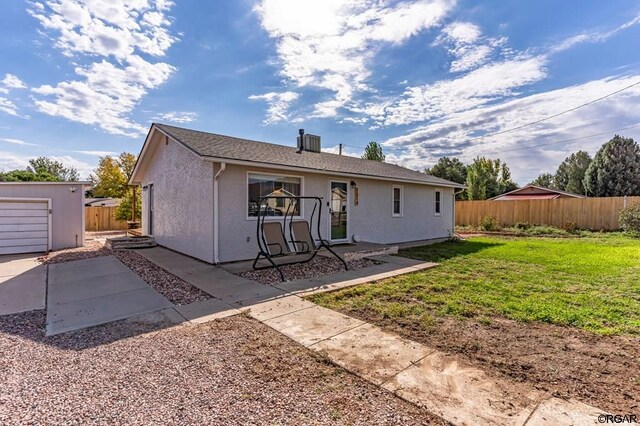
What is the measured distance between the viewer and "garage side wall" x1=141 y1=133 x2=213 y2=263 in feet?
27.3

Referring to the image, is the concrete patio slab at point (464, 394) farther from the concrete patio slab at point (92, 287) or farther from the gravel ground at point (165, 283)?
the concrete patio slab at point (92, 287)

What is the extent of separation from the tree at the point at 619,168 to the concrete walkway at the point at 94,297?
33.3 m

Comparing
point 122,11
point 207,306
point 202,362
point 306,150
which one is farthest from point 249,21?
point 202,362

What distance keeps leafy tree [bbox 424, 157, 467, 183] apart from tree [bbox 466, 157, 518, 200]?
3201mm

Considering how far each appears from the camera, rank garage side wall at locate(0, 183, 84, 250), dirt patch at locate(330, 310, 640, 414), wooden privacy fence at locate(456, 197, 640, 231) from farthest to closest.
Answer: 1. wooden privacy fence at locate(456, 197, 640, 231)
2. garage side wall at locate(0, 183, 84, 250)
3. dirt patch at locate(330, 310, 640, 414)

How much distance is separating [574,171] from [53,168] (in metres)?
72.4

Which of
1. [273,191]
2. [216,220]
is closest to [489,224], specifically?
[273,191]

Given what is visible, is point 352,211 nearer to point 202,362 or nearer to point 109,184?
point 202,362

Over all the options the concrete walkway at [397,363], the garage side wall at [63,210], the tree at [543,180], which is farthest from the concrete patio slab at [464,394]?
the tree at [543,180]

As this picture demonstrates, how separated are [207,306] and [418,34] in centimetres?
1078

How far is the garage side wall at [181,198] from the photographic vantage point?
328 inches

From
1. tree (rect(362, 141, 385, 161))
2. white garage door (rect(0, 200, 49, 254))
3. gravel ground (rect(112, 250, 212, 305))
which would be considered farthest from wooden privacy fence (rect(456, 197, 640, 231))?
white garage door (rect(0, 200, 49, 254))

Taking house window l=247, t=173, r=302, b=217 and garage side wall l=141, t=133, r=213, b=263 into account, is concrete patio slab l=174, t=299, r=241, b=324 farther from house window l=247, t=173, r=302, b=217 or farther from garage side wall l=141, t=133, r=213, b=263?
house window l=247, t=173, r=302, b=217

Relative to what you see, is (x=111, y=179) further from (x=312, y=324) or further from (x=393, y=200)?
(x=312, y=324)
